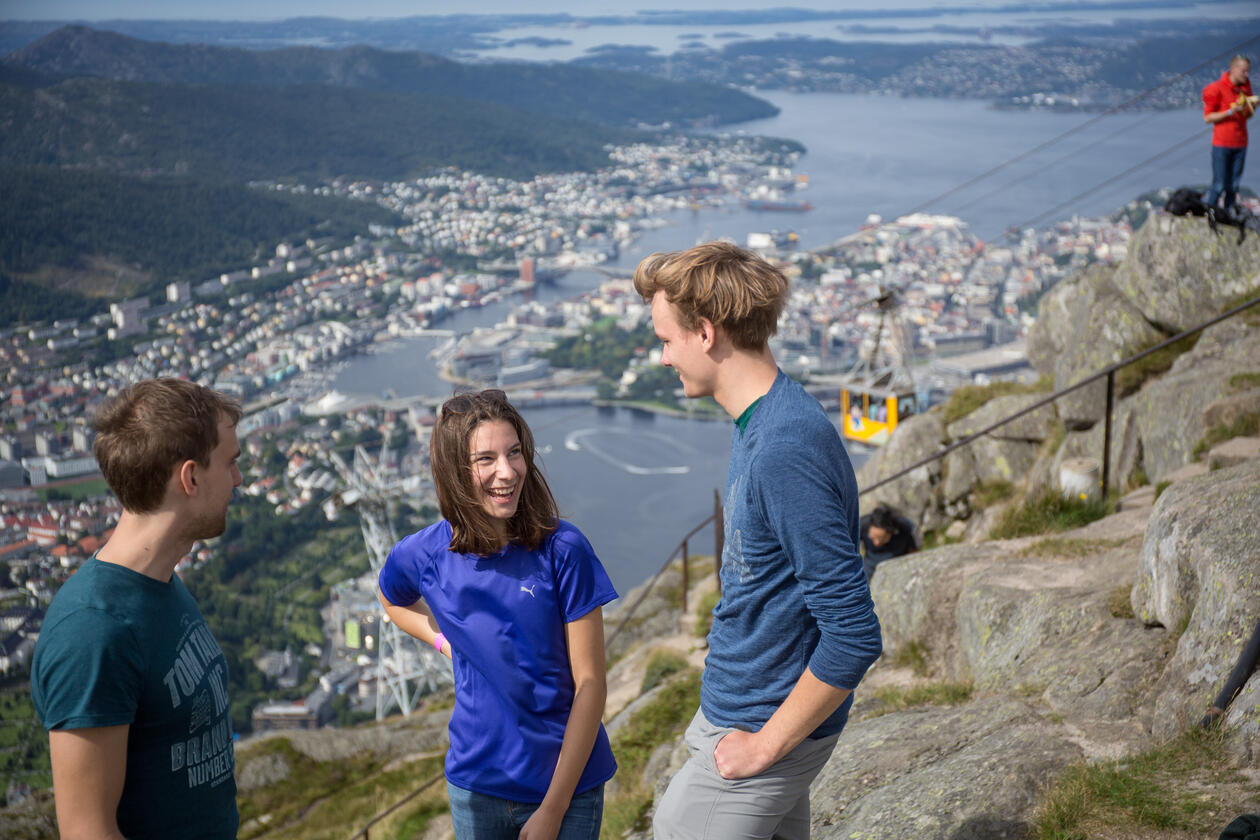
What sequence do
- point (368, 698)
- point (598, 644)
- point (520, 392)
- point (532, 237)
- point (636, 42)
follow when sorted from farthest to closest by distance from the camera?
1. point (636, 42)
2. point (532, 237)
3. point (520, 392)
4. point (368, 698)
5. point (598, 644)

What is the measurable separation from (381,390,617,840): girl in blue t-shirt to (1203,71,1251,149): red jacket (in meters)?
9.22

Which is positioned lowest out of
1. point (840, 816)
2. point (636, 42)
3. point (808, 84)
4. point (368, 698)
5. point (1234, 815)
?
point (368, 698)

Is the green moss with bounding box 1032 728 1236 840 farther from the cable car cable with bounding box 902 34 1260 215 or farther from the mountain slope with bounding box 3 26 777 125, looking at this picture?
the mountain slope with bounding box 3 26 777 125

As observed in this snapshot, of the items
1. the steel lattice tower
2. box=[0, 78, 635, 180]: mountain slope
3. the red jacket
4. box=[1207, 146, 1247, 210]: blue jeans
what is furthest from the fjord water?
box=[0, 78, 635, 180]: mountain slope

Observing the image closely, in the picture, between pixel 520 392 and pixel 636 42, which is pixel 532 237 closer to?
pixel 520 392

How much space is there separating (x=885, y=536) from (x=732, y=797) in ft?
16.3

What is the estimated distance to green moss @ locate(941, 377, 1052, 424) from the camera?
40.0 feet

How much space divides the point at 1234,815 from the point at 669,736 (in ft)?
11.4

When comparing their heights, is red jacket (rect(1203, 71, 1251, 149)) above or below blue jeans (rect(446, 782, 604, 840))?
above

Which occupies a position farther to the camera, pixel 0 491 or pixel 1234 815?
pixel 0 491

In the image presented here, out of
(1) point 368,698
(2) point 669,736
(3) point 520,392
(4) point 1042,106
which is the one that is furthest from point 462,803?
(4) point 1042,106

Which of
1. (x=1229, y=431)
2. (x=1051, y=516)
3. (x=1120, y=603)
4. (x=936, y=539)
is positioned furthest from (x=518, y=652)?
(x=936, y=539)

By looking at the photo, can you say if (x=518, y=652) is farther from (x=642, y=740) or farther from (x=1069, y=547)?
(x=1069, y=547)

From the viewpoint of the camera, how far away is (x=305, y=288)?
5728cm
